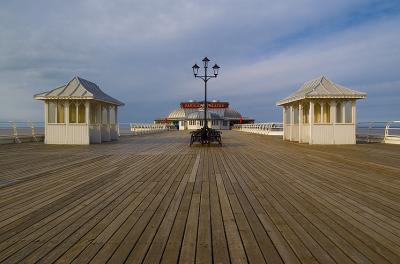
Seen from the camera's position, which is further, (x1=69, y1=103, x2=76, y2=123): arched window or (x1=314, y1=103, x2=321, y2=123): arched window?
(x1=69, y1=103, x2=76, y2=123): arched window

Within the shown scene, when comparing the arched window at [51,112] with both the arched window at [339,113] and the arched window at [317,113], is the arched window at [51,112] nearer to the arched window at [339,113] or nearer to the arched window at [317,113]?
the arched window at [317,113]

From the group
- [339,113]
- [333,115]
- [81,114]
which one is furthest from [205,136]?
[81,114]

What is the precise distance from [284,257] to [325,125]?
1544cm

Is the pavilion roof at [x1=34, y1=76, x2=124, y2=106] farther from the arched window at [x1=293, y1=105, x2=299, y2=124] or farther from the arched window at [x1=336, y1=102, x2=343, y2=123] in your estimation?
the arched window at [x1=336, y1=102, x2=343, y2=123]

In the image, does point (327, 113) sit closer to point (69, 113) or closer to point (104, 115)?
point (104, 115)

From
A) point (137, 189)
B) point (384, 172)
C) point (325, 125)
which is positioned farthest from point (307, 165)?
point (325, 125)

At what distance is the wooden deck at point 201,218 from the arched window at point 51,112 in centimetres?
1192

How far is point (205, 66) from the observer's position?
1731cm

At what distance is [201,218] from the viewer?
3.95m

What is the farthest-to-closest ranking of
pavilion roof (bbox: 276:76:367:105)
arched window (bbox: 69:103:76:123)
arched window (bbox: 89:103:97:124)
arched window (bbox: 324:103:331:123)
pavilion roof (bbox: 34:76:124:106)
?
arched window (bbox: 89:103:97:124), arched window (bbox: 69:103:76:123), pavilion roof (bbox: 34:76:124:106), arched window (bbox: 324:103:331:123), pavilion roof (bbox: 276:76:367:105)

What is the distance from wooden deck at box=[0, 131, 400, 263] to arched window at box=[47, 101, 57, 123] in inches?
469

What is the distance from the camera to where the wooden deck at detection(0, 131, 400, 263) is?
2.90m

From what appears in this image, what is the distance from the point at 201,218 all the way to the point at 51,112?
1665 centimetres

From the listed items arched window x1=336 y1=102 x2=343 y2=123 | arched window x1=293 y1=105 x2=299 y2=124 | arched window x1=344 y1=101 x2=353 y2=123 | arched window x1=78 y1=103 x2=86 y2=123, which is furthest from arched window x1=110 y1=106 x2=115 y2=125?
arched window x1=344 y1=101 x2=353 y2=123
